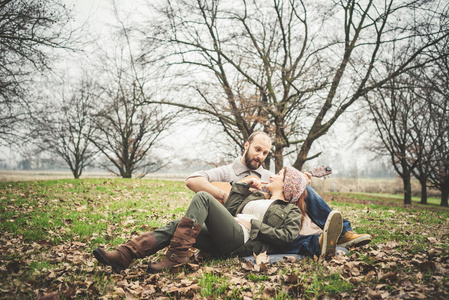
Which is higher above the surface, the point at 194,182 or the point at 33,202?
the point at 194,182

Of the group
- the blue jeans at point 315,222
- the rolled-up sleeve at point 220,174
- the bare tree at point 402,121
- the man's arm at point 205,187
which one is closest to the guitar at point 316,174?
the rolled-up sleeve at point 220,174

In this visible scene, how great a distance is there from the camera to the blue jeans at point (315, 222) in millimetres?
2980

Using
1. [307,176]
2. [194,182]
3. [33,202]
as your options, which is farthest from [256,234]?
[33,202]

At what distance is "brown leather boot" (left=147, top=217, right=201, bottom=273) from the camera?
2.57m

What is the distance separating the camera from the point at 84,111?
64.3ft

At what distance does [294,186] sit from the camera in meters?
3.19

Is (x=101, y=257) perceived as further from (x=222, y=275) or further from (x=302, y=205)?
(x=302, y=205)

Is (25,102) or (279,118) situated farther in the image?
(279,118)

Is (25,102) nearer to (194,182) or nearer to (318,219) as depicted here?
A: (194,182)

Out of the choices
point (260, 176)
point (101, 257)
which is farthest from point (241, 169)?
point (101, 257)

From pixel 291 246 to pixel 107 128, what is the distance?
62.0 ft

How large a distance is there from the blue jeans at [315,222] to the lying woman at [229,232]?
157mm

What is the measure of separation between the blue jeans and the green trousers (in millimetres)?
742

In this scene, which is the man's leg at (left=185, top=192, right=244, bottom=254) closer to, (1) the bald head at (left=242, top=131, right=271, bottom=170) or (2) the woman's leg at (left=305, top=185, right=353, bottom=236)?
(2) the woman's leg at (left=305, top=185, right=353, bottom=236)
